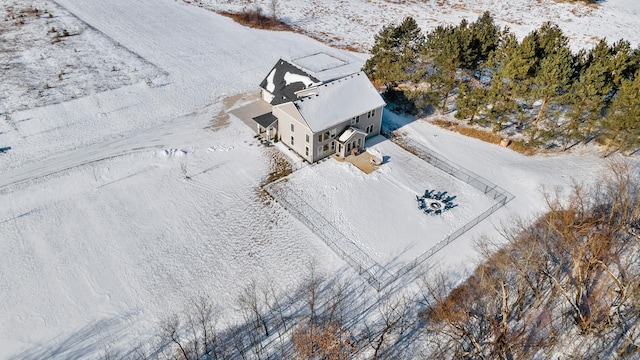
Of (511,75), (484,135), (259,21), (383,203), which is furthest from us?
(259,21)

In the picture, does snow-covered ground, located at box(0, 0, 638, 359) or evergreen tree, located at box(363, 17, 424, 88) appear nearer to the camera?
snow-covered ground, located at box(0, 0, 638, 359)

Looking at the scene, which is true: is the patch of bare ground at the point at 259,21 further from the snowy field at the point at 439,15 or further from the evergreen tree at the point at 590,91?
the evergreen tree at the point at 590,91

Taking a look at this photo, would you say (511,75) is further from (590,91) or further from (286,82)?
(286,82)

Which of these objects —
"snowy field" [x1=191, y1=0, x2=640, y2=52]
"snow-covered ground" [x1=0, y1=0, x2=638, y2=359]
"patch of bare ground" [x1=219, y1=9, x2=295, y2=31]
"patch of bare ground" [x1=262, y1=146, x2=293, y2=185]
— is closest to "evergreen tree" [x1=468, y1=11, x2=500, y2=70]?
"snow-covered ground" [x1=0, y1=0, x2=638, y2=359]

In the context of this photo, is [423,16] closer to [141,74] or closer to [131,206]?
[141,74]

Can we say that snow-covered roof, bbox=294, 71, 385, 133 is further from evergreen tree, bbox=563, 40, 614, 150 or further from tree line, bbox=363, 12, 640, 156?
evergreen tree, bbox=563, 40, 614, 150

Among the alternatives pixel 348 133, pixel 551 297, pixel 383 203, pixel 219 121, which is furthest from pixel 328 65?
pixel 551 297

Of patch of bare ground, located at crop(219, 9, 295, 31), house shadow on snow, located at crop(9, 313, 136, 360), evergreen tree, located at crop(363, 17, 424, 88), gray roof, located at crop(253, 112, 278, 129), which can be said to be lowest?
house shadow on snow, located at crop(9, 313, 136, 360)
